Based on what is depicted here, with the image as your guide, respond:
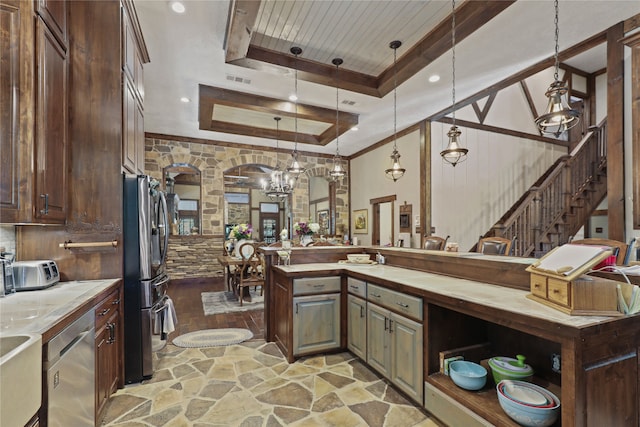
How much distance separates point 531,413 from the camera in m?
1.55

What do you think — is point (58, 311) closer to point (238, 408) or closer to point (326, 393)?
point (238, 408)

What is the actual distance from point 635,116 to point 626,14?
42.4 inches

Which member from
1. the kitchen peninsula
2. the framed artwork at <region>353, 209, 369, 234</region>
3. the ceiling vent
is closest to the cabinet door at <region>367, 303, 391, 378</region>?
the kitchen peninsula

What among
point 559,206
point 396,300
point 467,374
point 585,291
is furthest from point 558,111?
point 559,206

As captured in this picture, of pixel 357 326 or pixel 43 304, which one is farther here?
pixel 357 326

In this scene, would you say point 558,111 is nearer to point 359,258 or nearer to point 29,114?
point 359,258

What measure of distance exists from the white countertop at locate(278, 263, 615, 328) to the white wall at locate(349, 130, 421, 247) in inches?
158

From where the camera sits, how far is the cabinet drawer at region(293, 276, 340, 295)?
2967mm

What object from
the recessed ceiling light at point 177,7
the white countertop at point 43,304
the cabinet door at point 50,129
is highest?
the recessed ceiling light at point 177,7

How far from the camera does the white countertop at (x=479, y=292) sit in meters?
1.38

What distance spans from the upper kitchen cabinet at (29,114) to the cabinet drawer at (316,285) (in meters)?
2.00

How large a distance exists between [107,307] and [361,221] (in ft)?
22.7

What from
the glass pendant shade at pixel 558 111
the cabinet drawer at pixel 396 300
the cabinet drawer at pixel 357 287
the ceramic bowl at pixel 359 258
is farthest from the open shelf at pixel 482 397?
the glass pendant shade at pixel 558 111

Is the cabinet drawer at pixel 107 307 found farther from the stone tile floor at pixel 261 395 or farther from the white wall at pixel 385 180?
the white wall at pixel 385 180
